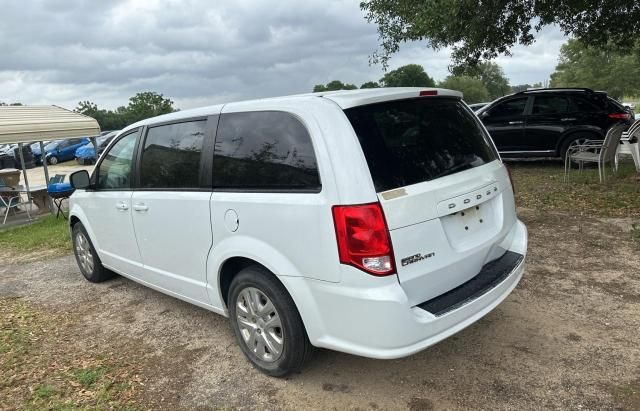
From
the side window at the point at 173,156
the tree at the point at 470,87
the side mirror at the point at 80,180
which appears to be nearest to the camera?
the side window at the point at 173,156

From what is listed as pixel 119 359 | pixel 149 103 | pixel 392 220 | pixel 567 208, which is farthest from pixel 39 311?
pixel 149 103

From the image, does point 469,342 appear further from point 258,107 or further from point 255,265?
point 258,107

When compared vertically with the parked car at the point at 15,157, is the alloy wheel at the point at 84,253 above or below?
below

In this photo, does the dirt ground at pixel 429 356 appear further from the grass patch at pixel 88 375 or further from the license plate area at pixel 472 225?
the license plate area at pixel 472 225

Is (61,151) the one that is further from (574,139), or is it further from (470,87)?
(470,87)

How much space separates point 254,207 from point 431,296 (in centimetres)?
115

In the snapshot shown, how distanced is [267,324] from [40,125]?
1027 centimetres

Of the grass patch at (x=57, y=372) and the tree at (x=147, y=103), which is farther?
the tree at (x=147, y=103)

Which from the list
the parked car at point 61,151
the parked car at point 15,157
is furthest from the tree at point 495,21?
the parked car at point 61,151

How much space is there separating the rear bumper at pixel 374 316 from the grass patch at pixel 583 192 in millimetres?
4807

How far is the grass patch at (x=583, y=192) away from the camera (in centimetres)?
697

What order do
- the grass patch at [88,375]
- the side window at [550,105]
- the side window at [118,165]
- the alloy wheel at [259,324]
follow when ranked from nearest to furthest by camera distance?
the alloy wheel at [259,324] → the grass patch at [88,375] → the side window at [118,165] → the side window at [550,105]

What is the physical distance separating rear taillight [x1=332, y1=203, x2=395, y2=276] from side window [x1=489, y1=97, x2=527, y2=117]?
32.3ft

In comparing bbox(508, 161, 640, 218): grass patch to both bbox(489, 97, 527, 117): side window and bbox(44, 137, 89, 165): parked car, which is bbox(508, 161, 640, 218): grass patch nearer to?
bbox(489, 97, 527, 117): side window
